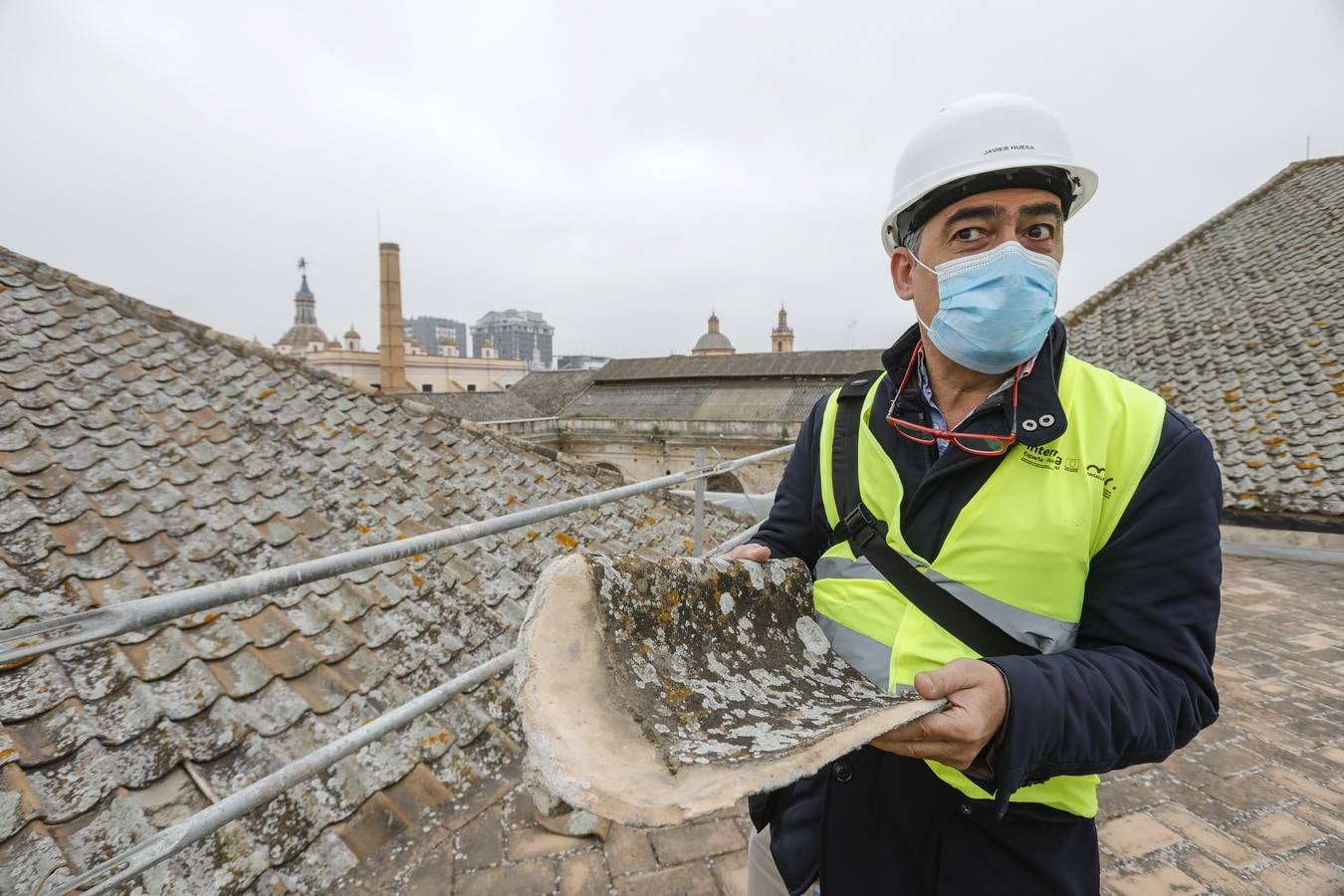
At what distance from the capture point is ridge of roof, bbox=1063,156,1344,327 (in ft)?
34.0

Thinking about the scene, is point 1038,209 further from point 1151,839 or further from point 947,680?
point 1151,839

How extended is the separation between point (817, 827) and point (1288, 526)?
673cm

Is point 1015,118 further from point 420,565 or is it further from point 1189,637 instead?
point 420,565

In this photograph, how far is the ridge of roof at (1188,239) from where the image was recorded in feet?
34.0

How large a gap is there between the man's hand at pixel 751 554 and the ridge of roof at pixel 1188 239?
11022 millimetres

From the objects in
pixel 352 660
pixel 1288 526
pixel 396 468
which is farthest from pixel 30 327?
pixel 1288 526

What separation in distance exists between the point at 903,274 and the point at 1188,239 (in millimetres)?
13402

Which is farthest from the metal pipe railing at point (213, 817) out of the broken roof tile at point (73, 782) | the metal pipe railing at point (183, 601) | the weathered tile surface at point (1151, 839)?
the weathered tile surface at point (1151, 839)

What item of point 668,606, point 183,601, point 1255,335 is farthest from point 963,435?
point 1255,335

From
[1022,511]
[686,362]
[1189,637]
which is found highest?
[686,362]

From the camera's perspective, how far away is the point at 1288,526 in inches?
214

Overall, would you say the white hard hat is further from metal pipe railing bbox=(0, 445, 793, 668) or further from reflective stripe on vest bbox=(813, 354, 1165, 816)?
metal pipe railing bbox=(0, 445, 793, 668)

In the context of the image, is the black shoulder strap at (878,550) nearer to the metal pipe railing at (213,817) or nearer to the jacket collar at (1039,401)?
the jacket collar at (1039,401)

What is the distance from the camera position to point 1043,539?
1102mm
